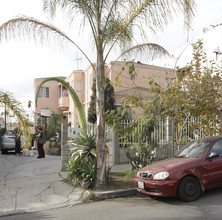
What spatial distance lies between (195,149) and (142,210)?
2.40 m

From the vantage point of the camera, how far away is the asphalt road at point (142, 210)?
5.21 meters

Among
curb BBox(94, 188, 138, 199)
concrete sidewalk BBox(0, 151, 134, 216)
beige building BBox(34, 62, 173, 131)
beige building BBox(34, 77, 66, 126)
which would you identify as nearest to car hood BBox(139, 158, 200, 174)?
curb BBox(94, 188, 138, 199)

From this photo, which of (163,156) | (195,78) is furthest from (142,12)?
(163,156)

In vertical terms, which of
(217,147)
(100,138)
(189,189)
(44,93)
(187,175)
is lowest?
(189,189)

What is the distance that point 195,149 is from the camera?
7.13m

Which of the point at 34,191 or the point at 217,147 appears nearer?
the point at 217,147

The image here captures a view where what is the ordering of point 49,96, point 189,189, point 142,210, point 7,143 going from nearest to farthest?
point 142,210 → point 189,189 → point 7,143 → point 49,96

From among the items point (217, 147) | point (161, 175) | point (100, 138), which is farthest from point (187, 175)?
point (100, 138)

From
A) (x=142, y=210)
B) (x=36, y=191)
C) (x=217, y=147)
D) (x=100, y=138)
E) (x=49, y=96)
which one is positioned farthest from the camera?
(x=49, y=96)

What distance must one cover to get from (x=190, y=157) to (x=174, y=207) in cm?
158

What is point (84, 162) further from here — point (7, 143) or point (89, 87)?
point (89, 87)

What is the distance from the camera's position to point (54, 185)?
26.6 ft

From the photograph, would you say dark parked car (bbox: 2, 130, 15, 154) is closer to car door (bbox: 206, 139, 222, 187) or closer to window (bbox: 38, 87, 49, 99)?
car door (bbox: 206, 139, 222, 187)

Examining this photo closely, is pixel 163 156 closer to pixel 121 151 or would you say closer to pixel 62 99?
pixel 121 151
